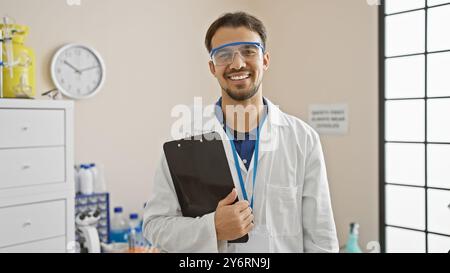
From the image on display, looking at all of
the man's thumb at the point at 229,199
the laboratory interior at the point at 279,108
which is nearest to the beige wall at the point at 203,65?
the laboratory interior at the point at 279,108

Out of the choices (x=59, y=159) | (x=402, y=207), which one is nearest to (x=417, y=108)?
(x=402, y=207)

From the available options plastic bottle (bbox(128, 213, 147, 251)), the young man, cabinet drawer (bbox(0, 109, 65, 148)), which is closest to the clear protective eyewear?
the young man

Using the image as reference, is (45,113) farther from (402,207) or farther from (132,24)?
(402,207)

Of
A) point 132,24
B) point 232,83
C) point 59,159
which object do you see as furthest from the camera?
point 59,159

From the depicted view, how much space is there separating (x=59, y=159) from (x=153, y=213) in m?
0.47

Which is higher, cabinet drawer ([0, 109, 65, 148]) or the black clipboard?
cabinet drawer ([0, 109, 65, 148])

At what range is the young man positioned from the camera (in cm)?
52

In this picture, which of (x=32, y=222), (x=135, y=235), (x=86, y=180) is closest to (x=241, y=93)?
(x=135, y=235)

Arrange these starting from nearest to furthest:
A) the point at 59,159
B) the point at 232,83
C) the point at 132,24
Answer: the point at 232,83, the point at 132,24, the point at 59,159

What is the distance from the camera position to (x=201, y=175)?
0.51 m

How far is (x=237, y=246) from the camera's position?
53 cm

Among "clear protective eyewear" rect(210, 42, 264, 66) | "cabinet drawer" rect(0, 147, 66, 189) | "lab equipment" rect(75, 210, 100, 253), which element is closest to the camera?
"clear protective eyewear" rect(210, 42, 264, 66)

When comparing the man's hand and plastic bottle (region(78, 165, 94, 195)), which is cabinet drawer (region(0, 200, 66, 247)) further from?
the man's hand

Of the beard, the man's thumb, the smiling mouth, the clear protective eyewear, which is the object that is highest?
the clear protective eyewear
